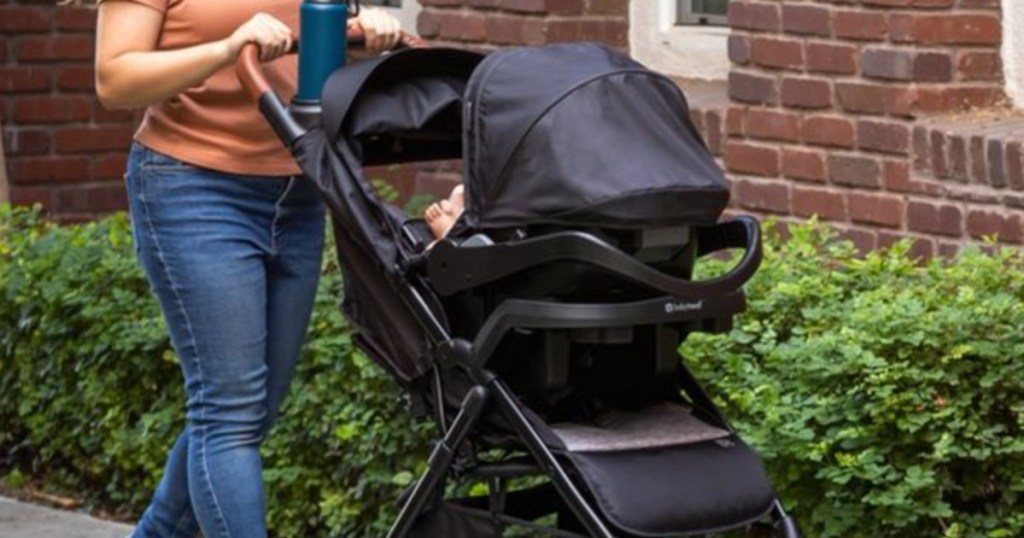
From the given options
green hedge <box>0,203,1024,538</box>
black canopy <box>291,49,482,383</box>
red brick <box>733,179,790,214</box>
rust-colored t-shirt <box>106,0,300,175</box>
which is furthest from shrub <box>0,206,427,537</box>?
red brick <box>733,179,790,214</box>

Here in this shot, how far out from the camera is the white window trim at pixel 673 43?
8.86 m

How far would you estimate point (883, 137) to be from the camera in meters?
7.83

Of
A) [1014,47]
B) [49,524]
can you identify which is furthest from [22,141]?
[1014,47]

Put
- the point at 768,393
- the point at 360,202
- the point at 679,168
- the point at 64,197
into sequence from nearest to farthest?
the point at 679,168
the point at 360,202
the point at 768,393
the point at 64,197

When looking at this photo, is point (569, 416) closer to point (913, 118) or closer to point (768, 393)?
point (768, 393)

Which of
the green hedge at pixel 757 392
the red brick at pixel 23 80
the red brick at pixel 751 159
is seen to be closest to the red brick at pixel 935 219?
the green hedge at pixel 757 392

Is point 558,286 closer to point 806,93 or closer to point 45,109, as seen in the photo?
point 806,93

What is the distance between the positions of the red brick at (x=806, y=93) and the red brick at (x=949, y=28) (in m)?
0.35

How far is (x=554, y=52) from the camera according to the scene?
5012 mm

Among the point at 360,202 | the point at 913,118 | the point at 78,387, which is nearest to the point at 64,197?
the point at 78,387

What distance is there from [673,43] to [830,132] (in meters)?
1.11

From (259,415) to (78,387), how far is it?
2293 mm

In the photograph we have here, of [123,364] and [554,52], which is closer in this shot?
[554,52]

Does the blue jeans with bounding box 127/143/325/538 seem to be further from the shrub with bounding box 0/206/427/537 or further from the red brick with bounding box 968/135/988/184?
the red brick with bounding box 968/135/988/184
